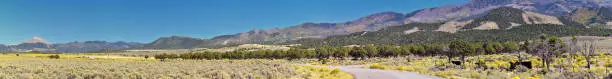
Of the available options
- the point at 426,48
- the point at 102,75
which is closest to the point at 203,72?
the point at 102,75

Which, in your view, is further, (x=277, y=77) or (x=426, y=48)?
(x=426, y=48)

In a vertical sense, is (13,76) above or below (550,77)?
above

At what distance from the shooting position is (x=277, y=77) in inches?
1065

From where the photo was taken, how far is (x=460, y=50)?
5831 cm

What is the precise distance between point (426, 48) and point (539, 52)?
8077 cm

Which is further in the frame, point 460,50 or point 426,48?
point 426,48

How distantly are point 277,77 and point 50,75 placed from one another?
13553 mm

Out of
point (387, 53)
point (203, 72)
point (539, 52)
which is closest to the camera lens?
point (203, 72)

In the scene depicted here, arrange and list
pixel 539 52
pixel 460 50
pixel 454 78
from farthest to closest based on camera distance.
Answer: pixel 460 50
pixel 539 52
pixel 454 78

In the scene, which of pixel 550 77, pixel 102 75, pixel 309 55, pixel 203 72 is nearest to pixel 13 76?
pixel 102 75

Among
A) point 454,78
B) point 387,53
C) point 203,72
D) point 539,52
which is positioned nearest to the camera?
point 203,72

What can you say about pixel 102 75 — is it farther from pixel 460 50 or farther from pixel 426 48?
pixel 426 48

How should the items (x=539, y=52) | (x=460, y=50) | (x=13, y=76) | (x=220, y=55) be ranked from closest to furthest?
(x=13, y=76) → (x=539, y=52) → (x=460, y=50) → (x=220, y=55)

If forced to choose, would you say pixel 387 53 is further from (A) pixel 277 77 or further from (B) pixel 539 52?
(A) pixel 277 77
